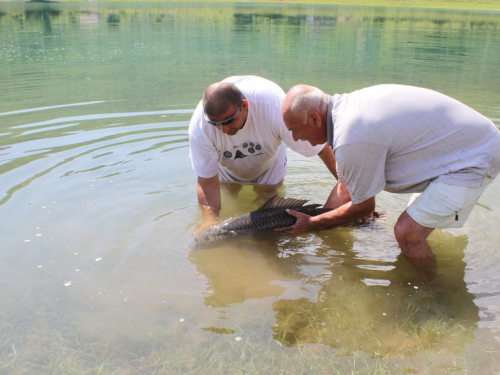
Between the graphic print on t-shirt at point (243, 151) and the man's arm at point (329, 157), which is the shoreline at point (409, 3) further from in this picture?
the graphic print on t-shirt at point (243, 151)

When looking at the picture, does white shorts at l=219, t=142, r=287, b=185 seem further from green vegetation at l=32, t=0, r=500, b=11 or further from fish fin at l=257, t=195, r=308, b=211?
green vegetation at l=32, t=0, r=500, b=11

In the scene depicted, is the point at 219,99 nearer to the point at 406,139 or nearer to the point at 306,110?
the point at 306,110

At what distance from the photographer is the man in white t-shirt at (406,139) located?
4578 mm

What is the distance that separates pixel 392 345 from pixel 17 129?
28.8 ft

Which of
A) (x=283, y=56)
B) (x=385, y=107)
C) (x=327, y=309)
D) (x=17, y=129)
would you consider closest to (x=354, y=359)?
(x=327, y=309)

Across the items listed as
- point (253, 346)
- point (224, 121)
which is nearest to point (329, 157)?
point (224, 121)

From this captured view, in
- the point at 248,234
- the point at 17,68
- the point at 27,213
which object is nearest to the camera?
the point at 248,234

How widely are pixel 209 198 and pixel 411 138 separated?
2803mm

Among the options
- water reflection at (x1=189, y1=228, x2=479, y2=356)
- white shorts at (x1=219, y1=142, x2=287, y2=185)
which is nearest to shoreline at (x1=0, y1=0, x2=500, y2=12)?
white shorts at (x1=219, y1=142, x2=287, y2=185)

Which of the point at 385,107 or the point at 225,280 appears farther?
the point at 225,280

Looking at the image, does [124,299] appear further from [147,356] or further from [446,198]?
[446,198]

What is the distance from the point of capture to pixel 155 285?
5.32 m

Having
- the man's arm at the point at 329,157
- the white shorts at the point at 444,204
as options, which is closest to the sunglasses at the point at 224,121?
the man's arm at the point at 329,157

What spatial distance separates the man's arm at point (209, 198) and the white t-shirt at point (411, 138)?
2.20 metres
